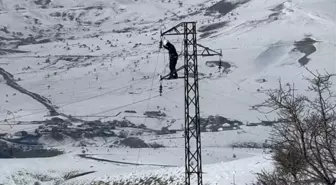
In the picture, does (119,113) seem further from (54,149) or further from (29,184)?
(29,184)

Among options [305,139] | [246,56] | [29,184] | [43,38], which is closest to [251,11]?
[246,56]

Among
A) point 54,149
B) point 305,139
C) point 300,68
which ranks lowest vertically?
point 54,149

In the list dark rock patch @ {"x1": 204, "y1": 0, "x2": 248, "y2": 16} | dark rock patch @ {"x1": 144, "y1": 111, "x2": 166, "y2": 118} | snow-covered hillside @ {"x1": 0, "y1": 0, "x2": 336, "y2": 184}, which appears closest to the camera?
snow-covered hillside @ {"x1": 0, "y1": 0, "x2": 336, "y2": 184}

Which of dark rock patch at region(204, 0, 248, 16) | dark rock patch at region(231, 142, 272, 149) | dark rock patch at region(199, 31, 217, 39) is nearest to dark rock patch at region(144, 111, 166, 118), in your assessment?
dark rock patch at region(231, 142, 272, 149)

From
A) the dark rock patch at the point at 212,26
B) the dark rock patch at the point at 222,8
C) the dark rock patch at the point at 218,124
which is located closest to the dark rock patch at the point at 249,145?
the dark rock patch at the point at 218,124

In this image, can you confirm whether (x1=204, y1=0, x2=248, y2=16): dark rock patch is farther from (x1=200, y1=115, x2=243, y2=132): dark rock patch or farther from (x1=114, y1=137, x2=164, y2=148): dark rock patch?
(x1=114, y1=137, x2=164, y2=148): dark rock patch

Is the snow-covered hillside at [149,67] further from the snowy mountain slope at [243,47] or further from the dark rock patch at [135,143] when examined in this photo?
the dark rock patch at [135,143]
